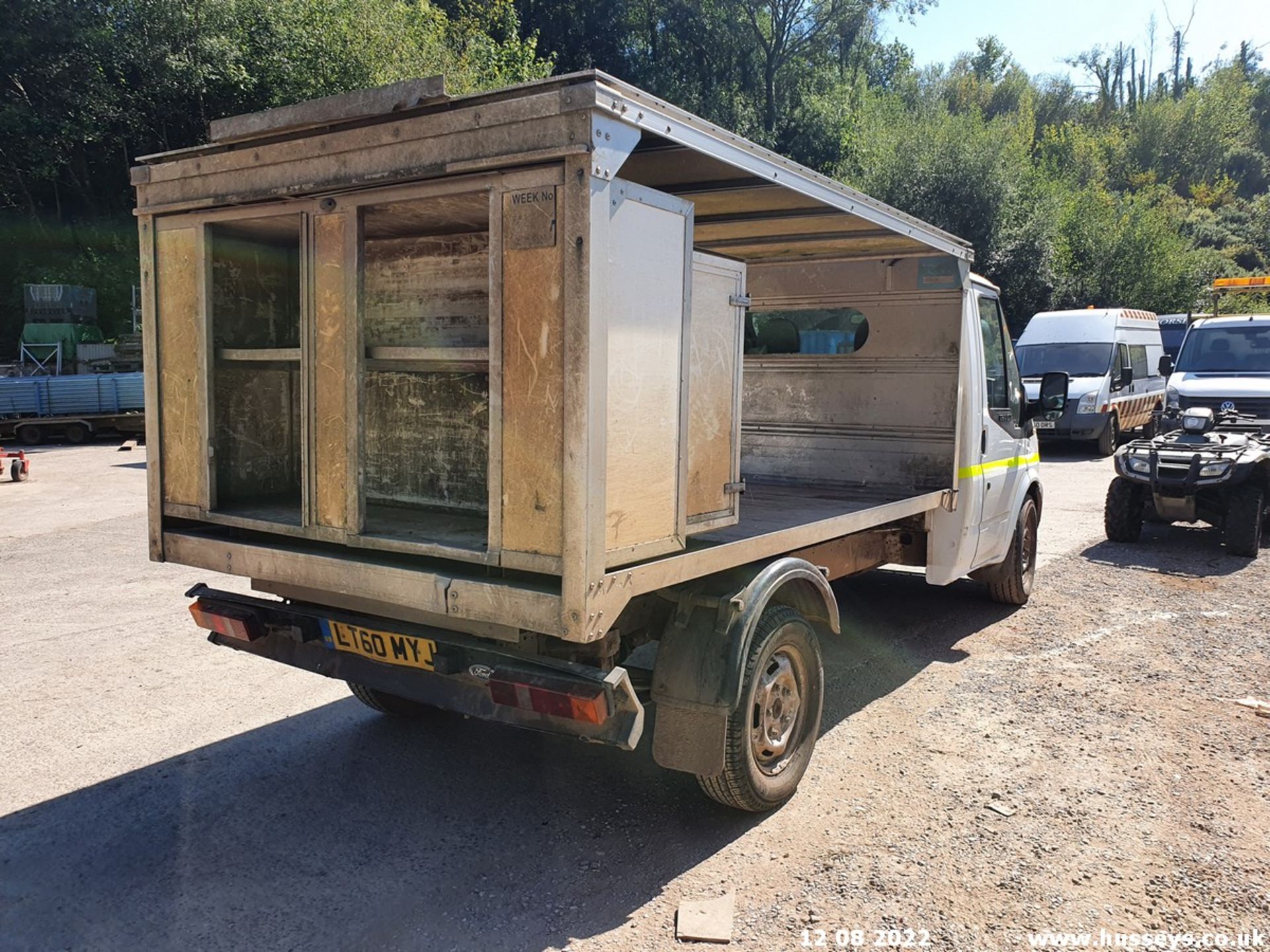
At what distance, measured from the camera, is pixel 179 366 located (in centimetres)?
397

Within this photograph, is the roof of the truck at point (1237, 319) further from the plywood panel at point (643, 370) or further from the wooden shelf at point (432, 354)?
the wooden shelf at point (432, 354)

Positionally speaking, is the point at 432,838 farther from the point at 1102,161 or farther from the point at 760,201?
Answer: the point at 1102,161

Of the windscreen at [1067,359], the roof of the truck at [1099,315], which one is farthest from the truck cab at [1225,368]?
the roof of the truck at [1099,315]

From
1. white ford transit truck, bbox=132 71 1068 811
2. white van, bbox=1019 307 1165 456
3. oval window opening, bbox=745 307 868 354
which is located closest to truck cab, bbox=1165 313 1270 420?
white van, bbox=1019 307 1165 456

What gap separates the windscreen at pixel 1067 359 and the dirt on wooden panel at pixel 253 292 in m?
16.0

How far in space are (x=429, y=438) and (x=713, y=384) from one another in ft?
4.38

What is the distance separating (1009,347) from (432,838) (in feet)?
17.4

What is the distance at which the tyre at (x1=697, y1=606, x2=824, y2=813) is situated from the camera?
3.61 metres

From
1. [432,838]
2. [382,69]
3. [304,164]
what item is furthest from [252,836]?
[382,69]

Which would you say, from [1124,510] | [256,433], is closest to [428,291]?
[256,433]

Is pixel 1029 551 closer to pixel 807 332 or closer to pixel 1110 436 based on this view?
pixel 807 332

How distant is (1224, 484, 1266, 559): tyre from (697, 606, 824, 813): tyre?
693 cm

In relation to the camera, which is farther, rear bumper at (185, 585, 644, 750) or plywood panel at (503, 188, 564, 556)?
rear bumper at (185, 585, 644, 750)

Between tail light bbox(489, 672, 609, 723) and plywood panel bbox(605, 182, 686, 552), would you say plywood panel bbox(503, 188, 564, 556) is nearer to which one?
plywood panel bbox(605, 182, 686, 552)
